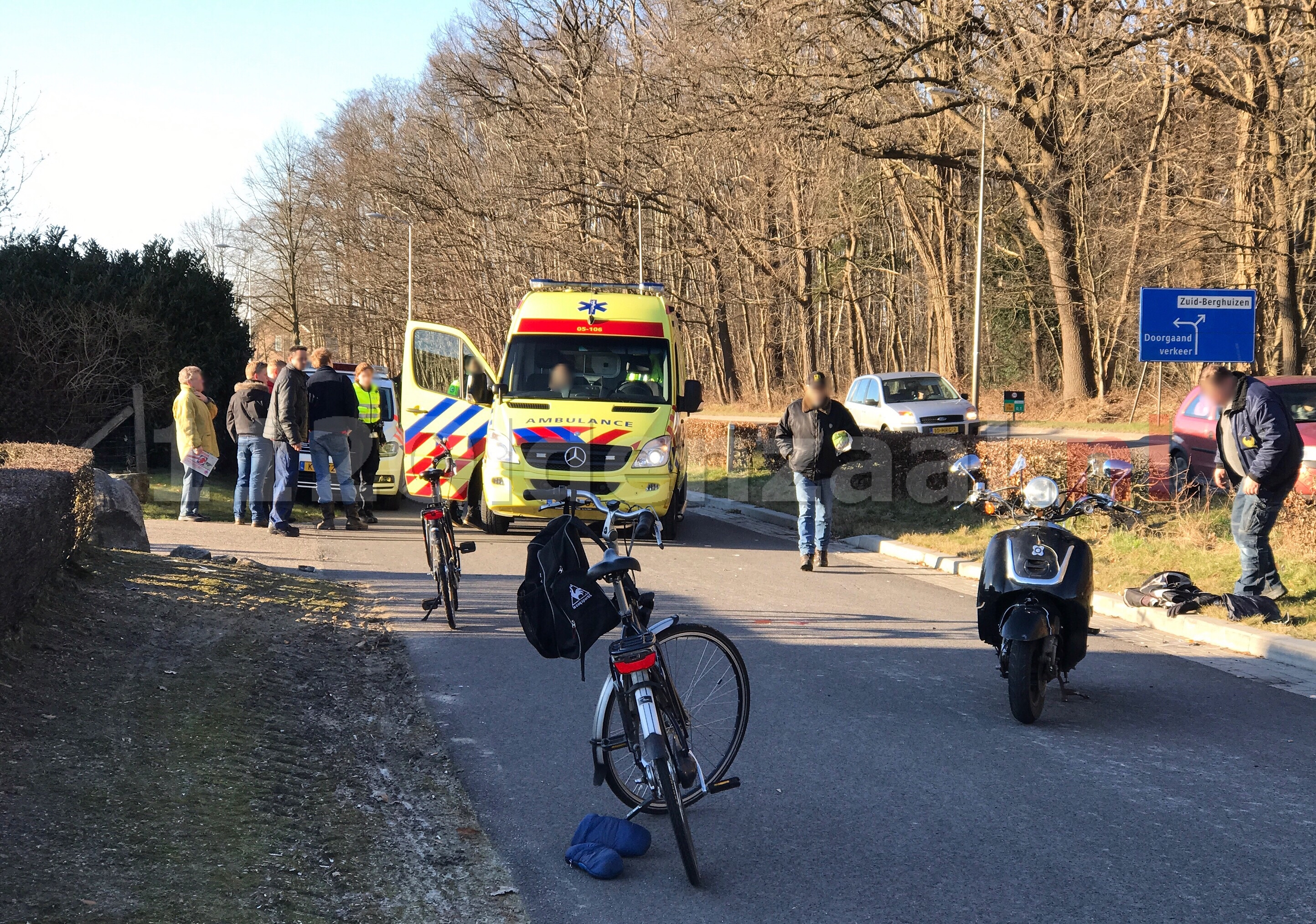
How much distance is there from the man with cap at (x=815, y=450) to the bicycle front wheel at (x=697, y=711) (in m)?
6.59

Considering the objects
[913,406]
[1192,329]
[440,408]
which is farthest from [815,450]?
[913,406]

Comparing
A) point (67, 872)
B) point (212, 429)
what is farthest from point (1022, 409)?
point (67, 872)

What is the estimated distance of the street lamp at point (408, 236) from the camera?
4272 centimetres

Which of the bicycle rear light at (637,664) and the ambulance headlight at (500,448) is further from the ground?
the ambulance headlight at (500,448)

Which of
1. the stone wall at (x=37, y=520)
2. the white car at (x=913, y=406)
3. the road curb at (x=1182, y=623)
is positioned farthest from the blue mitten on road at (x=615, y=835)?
the white car at (x=913, y=406)

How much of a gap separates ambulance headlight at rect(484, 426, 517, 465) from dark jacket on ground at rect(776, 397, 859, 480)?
127 inches

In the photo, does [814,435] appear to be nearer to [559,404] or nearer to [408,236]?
[559,404]

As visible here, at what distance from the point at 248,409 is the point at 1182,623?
33.3ft

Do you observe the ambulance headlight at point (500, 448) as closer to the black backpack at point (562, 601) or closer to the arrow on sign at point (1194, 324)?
the black backpack at point (562, 601)

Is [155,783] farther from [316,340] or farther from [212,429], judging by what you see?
[316,340]

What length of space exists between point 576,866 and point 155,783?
173cm

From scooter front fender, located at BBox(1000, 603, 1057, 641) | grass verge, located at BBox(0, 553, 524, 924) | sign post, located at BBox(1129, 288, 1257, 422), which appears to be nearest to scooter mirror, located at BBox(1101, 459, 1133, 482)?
scooter front fender, located at BBox(1000, 603, 1057, 641)

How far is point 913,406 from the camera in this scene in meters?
26.7

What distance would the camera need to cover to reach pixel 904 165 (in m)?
34.3
